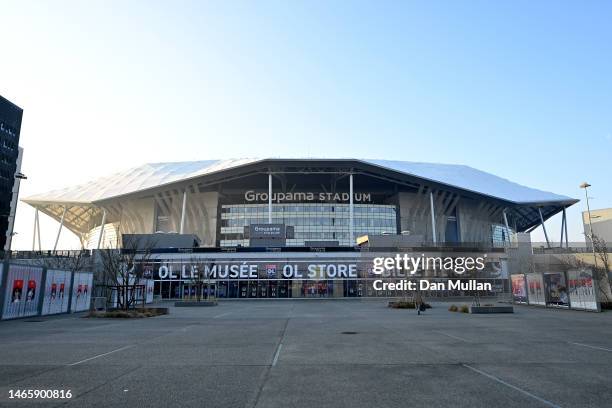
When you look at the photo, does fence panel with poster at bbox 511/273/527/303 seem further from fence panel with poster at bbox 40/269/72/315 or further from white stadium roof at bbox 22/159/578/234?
white stadium roof at bbox 22/159/578/234

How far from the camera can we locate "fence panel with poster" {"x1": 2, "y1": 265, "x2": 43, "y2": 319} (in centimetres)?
2295

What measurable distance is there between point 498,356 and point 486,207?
97.4 m

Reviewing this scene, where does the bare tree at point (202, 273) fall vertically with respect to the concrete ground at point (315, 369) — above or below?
above

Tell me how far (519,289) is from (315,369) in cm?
3350

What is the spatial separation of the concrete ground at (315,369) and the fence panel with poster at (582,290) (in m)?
15.3

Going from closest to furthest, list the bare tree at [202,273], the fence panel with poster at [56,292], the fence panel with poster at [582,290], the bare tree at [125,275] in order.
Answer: the fence panel with poster at [56,292], the fence panel with poster at [582,290], the bare tree at [125,275], the bare tree at [202,273]

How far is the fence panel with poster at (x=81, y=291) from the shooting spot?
31.2 m

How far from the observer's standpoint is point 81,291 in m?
32.6

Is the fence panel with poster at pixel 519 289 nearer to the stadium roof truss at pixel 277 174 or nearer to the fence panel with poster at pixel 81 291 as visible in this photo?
the fence panel with poster at pixel 81 291

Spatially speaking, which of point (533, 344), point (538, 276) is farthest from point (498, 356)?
point (538, 276)

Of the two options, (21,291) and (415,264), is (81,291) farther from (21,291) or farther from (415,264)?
(415,264)

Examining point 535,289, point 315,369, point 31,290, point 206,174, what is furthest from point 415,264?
point 315,369

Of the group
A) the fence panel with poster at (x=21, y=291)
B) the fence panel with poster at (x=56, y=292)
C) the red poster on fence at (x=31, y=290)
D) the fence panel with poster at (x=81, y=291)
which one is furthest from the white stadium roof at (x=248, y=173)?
the red poster on fence at (x=31, y=290)

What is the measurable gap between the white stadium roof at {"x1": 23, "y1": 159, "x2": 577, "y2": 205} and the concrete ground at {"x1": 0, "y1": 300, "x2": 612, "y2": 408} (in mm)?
71024
